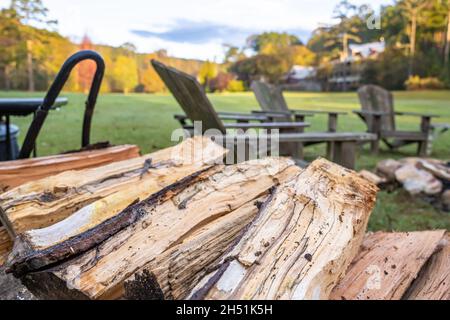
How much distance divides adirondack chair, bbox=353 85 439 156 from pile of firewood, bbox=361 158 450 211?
151 centimetres

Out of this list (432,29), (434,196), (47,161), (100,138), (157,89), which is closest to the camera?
(47,161)

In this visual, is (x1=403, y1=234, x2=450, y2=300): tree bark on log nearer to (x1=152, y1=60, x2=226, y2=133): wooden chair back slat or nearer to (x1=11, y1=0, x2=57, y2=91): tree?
(x1=152, y1=60, x2=226, y2=133): wooden chair back slat

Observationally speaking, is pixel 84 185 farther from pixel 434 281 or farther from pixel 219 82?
pixel 219 82

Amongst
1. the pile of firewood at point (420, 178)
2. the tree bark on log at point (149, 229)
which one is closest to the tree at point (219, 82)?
the pile of firewood at point (420, 178)

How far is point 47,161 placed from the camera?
1338 millimetres

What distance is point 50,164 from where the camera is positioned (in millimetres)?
1325

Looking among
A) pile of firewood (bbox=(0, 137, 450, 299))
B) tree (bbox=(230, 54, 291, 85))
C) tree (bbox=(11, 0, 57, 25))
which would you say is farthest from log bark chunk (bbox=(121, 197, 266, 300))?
tree (bbox=(230, 54, 291, 85))

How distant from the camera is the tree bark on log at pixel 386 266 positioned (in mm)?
841

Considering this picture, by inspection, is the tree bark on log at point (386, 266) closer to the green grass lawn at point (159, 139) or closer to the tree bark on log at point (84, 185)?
the tree bark on log at point (84, 185)

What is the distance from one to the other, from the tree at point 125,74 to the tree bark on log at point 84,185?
10.8 metres

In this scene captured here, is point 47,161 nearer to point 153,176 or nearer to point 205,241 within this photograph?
point 153,176

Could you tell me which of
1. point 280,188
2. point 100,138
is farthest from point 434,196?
point 100,138

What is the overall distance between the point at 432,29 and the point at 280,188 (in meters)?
17.4

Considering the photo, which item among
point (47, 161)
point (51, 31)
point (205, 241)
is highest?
point (51, 31)
